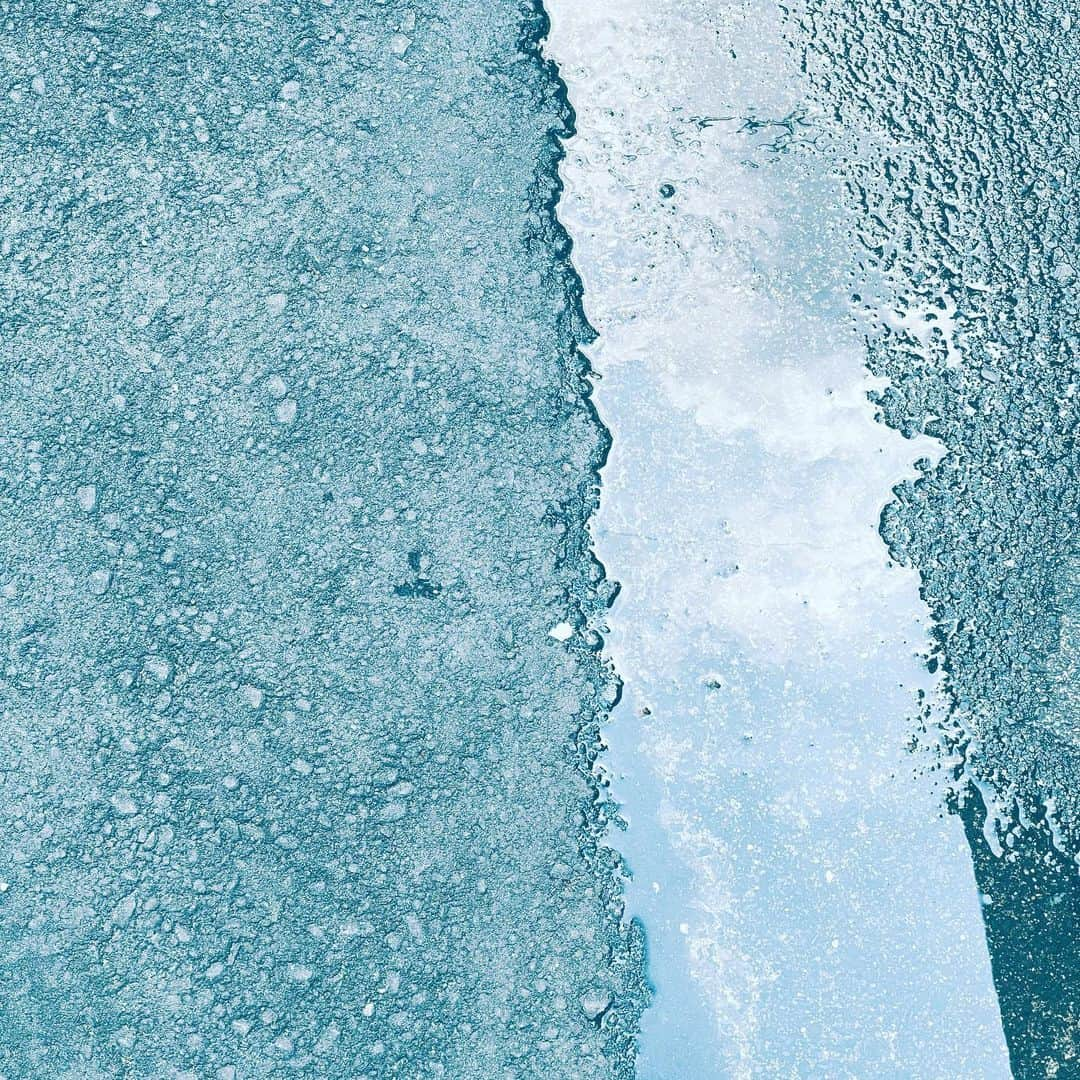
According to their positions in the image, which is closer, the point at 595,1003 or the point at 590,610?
the point at 595,1003

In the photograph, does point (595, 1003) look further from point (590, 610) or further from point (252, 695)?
point (252, 695)

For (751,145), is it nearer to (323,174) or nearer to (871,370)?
(871,370)

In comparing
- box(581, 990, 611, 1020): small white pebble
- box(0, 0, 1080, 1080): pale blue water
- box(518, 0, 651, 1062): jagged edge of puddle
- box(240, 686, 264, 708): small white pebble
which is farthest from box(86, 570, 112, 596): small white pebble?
box(581, 990, 611, 1020): small white pebble

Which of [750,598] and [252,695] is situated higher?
[750,598]

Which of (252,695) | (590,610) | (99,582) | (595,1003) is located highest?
(590,610)

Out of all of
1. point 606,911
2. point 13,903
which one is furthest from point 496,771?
point 13,903

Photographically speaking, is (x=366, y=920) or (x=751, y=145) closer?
(x=366, y=920)

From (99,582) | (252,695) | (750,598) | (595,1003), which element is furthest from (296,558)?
(595,1003)
